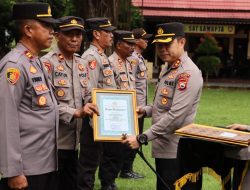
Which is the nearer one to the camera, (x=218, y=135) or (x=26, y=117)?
(x=26, y=117)

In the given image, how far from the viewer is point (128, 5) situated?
50.5ft

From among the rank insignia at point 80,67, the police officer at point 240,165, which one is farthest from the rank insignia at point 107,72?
the police officer at point 240,165

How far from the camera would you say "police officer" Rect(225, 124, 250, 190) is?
3648 mm

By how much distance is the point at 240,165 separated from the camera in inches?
152

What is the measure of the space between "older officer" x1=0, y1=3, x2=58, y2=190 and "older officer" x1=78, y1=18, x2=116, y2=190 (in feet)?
5.17

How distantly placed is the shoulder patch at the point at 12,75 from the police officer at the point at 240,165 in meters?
1.61

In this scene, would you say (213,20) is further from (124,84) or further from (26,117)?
(26,117)

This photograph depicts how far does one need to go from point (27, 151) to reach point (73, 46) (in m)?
1.39

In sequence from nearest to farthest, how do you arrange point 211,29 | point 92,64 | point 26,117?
point 26,117 → point 92,64 → point 211,29

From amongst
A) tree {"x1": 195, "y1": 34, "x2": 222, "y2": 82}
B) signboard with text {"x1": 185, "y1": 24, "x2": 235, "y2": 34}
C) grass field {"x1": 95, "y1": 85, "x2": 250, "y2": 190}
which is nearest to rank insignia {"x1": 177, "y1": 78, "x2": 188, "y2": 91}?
grass field {"x1": 95, "y1": 85, "x2": 250, "y2": 190}

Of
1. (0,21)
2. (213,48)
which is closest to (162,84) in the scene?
(0,21)

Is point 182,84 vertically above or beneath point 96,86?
above

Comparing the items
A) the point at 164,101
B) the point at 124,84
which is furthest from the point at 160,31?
the point at 124,84

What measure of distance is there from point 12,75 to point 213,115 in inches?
388
